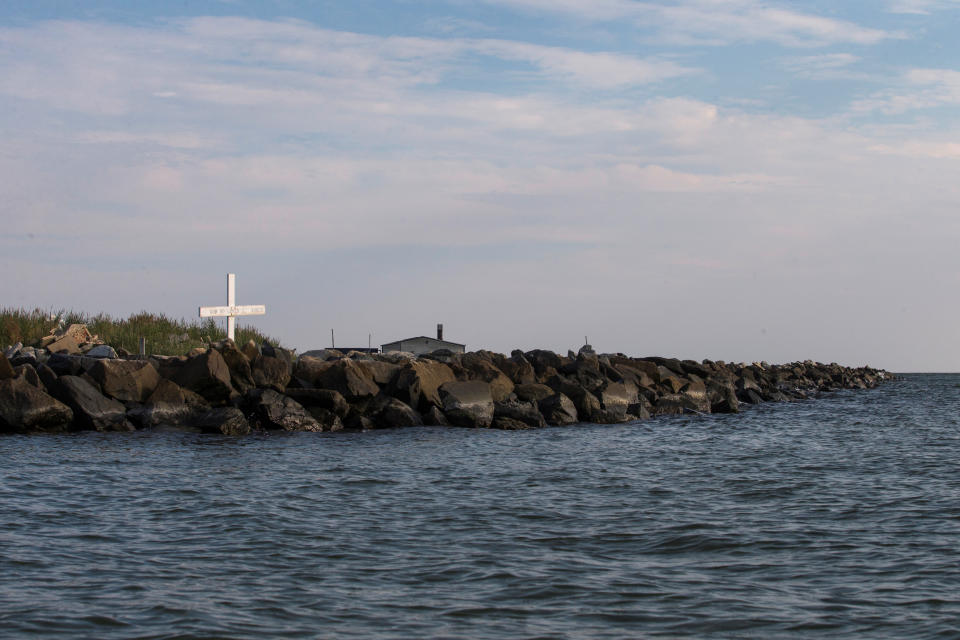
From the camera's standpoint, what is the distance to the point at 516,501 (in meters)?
12.5

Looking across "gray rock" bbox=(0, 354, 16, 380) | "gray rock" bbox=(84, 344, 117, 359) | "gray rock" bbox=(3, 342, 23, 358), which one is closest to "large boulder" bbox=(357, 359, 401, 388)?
"gray rock" bbox=(84, 344, 117, 359)

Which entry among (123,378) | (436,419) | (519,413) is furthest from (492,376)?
(123,378)

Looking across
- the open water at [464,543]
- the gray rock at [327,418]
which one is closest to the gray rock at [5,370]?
the open water at [464,543]

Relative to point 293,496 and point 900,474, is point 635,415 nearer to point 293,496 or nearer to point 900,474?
point 900,474

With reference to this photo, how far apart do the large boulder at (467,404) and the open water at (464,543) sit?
511cm

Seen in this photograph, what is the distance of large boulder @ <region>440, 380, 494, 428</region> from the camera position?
77.7 feet

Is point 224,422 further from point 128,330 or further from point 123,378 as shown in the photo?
point 128,330

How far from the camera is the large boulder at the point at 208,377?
854 inches

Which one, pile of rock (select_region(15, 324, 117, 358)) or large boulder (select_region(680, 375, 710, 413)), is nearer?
pile of rock (select_region(15, 324, 117, 358))

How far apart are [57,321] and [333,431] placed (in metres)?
15.4

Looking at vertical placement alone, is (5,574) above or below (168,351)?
below

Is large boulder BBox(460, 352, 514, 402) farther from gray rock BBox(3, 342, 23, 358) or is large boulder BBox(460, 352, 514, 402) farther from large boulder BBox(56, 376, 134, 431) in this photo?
gray rock BBox(3, 342, 23, 358)

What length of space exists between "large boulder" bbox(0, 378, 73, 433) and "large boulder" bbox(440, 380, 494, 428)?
9041 mm

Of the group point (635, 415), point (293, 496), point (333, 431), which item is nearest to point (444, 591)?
point (293, 496)
